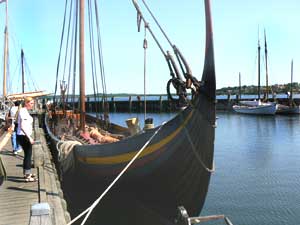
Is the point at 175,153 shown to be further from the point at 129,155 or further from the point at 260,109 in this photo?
the point at 260,109

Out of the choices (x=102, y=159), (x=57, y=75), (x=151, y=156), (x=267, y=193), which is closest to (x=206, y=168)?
(x=151, y=156)

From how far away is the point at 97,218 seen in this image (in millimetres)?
9508

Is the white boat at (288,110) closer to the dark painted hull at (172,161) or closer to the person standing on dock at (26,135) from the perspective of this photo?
the dark painted hull at (172,161)

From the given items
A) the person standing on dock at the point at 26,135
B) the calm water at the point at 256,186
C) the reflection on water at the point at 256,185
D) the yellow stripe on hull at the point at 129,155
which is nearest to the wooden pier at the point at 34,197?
the person standing on dock at the point at 26,135

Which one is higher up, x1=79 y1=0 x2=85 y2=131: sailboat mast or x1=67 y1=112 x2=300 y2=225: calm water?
x1=79 y1=0 x2=85 y2=131: sailboat mast

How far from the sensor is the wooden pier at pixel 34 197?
4886mm

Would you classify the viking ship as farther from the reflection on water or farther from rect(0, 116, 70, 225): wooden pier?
the reflection on water

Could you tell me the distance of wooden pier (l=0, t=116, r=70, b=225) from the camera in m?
4.89

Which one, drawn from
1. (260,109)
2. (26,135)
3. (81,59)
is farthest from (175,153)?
(260,109)

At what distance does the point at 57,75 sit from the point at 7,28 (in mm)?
15989

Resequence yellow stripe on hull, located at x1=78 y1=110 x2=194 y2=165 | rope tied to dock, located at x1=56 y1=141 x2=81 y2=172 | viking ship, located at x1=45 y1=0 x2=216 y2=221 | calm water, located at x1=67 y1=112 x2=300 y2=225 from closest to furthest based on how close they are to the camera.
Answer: viking ship, located at x1=45 y1=0 x2=216 y2=221, yellow stripe on hull, located at x1=78 y1=110 x2=194 y2=165, rope tied to dock, located at x1=56 y1=141 x2=81 y2=172, calm water, located at x1=67 y1=112 x2=300 y2=225

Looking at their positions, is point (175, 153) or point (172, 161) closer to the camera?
point (175, 153)

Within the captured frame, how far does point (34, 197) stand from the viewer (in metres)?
7.18

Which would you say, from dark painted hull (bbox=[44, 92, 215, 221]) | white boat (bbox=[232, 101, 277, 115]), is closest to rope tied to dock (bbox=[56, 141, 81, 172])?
dark painted hull (bbox=[44, 92, 215, 221])
